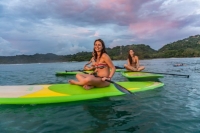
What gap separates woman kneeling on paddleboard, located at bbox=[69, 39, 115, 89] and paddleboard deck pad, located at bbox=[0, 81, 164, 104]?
0.22 m

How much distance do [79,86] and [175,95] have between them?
376cm

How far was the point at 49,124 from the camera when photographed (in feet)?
15.6

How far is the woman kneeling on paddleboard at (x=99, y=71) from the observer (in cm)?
668

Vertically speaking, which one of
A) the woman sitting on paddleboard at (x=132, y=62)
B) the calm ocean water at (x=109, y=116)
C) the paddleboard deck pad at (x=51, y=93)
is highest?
the woman sitting on paddleboard at (x=132, y=62)

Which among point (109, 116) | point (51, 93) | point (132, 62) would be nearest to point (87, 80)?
point (51, 93)

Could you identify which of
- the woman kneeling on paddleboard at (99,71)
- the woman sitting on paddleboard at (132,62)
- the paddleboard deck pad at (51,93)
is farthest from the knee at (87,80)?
the woman sitting on paddleboard at (132,62)

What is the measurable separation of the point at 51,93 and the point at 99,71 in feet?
6.19

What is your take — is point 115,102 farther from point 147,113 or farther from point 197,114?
point 197,114

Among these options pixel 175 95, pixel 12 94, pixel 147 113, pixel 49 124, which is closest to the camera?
pixel 49 124

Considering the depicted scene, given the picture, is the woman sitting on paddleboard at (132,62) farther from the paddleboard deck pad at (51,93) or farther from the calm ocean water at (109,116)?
the calm ocean water at (109,116)

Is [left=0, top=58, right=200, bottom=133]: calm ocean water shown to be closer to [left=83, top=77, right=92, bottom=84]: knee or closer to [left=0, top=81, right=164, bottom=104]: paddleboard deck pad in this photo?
[left=0, top=81, right=164, bottom=104]: paddleboard deck pad

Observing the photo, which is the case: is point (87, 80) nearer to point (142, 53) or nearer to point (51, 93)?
point (51, 93)

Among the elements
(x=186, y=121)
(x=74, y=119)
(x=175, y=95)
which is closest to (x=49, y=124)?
(x=74, y=119)

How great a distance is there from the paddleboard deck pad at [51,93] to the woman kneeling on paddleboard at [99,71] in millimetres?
221
